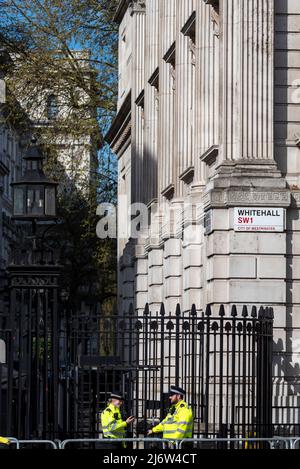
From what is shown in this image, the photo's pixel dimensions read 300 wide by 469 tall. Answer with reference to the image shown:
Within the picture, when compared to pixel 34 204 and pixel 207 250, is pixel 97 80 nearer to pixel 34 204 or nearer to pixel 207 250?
pixel 207 250

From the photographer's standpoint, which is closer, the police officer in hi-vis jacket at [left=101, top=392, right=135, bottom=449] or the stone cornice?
the police officer in hi-vis jacket at [left=101, top=392, right=135, bottom=449]

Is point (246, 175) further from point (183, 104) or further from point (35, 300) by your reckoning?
point (35, 300)

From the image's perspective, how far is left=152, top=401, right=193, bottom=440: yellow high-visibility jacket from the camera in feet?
66.4

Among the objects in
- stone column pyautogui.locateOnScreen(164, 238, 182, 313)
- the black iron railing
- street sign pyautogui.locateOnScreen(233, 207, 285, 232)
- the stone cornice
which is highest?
the stone cornice

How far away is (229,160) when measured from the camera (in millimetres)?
27797

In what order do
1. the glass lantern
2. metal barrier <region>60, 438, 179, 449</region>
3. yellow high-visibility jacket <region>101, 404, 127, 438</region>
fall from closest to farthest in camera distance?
1. metal barrier <region>60, 438, 179, 449</region>
2. the glass lantern
3. yellow high-visibility jacket <region>101, 404, 127, 438</region>

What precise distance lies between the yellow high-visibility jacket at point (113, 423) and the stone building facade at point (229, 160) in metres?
6.12

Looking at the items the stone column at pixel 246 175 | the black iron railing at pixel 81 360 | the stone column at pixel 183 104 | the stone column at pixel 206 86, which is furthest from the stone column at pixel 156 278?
the black iron railing at pixel 81 360

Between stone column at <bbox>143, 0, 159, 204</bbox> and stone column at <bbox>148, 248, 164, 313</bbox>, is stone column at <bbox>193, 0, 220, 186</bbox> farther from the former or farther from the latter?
stone column at <bbox>143, 0, 159, 204</bbox>

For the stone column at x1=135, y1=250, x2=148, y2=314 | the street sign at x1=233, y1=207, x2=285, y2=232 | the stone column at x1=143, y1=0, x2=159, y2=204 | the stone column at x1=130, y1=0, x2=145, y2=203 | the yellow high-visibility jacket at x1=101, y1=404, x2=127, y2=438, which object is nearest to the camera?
the yellow high-visibility jacket at x1=101, y1=404, x2=127, y2=438

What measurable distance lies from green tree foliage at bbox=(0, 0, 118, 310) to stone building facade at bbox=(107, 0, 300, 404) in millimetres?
13140

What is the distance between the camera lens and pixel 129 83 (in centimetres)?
4953

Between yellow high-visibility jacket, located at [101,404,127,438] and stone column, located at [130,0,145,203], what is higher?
stone column, located at [130,0,145,203]

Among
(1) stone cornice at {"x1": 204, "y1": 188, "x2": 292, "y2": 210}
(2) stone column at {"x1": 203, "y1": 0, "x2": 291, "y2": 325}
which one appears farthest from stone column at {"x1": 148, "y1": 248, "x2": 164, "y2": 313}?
(1) stone cornice at {"x1": 204, "y1": 188, "x2": 292, "y2": 210}
